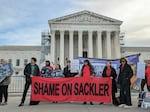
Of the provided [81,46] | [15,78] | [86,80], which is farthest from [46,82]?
[81,46]

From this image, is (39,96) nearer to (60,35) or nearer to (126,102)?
(126,102)

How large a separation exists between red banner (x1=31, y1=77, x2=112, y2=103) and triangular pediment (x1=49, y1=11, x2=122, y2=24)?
5634 centimetres

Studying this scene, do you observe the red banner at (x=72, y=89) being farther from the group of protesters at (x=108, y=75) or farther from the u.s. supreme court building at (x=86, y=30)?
the u.s. supreme court building at (x=86, y=30)

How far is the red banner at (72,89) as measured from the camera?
37.4ft

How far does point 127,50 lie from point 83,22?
14379mm

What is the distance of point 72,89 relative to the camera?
37.4 ft

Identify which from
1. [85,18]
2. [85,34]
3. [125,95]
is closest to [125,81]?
[125,95]

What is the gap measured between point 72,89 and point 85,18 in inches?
2270

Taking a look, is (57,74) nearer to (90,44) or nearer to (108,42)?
(90,44)

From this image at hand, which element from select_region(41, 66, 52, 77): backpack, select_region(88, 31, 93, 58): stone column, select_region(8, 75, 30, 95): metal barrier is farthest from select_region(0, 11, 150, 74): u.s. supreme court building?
select_region(41, 66, 52, 77): backpack

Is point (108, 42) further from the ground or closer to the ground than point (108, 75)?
further from the ground

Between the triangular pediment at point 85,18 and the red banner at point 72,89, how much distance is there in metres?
56.3

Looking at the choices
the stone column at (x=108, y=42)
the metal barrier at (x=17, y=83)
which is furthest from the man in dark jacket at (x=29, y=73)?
the stone column at (x=108, y=42)

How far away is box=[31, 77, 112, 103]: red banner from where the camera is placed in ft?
37.4
